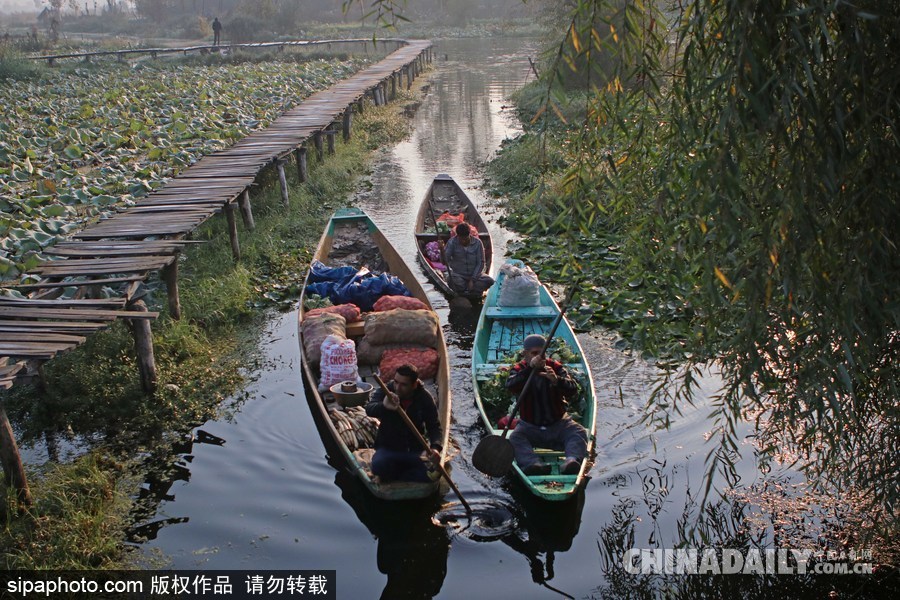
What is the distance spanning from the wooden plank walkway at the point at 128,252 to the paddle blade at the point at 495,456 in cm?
346

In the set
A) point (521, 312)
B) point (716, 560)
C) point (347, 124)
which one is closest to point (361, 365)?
point (521, 312)

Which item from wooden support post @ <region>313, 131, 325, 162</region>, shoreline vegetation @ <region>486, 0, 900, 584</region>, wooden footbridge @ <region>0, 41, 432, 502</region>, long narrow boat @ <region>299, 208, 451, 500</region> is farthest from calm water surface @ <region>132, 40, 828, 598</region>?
wooden support post @ <region>313, 131, 325, 162</region>

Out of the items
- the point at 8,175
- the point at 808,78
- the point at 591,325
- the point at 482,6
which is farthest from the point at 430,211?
the point at 482,6

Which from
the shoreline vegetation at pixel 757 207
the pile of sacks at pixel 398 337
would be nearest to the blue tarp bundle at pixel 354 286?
the pile of sacks at pixel 398 337

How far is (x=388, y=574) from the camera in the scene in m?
6.15

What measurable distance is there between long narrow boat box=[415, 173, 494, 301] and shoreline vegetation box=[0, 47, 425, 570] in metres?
1.94

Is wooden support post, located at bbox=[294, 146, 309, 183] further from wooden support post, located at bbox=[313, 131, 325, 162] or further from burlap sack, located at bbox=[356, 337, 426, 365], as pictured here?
burlap sack, located at bbox=[356, 337, 426, 365]

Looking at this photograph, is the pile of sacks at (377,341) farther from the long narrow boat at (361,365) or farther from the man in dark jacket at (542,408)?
the man in dark jacket at (542,408)

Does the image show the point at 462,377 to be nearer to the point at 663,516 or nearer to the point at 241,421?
the point at 241,421

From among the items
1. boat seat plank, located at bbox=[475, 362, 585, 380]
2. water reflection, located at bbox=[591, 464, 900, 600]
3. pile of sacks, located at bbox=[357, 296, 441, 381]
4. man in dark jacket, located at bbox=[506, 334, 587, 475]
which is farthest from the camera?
pile of sacks, located at bbox=[357, 296, 441, 381]

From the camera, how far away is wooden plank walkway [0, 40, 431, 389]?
22.5 feet

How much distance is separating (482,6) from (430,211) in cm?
5964

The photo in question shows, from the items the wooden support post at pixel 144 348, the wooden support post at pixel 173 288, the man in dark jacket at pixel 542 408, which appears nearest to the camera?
the man in dark jacket at pixel 542 408

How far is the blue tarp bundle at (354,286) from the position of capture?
10047mm
